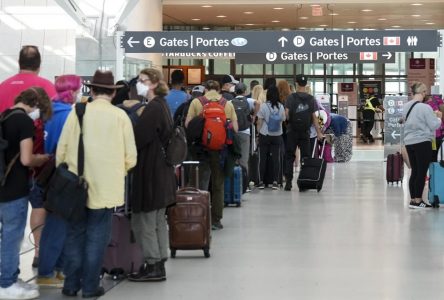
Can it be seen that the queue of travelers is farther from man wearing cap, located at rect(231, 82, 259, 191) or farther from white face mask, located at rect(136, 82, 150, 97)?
man wearing cap, located at rect(231, 82, 259, 191)

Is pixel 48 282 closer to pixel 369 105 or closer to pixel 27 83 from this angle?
Answer: pixel 27 83

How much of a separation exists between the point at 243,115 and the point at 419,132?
2273 mm

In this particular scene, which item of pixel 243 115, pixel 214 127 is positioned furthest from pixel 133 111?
pixel 243 115

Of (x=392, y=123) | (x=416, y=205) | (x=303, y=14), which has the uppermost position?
(x=303, y=14)

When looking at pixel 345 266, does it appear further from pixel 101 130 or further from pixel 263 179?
pixel 263 179

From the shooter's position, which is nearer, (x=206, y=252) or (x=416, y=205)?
(x=206, y=252)

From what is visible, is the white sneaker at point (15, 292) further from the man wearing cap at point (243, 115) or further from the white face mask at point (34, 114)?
the man wearing cap at point (243, 115)

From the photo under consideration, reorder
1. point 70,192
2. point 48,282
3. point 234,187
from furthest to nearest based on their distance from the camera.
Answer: point 234,187 → point 48,282 → point 70,192

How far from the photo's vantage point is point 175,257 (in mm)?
8625

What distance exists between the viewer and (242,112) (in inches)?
495

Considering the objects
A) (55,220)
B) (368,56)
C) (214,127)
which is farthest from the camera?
(368,56)

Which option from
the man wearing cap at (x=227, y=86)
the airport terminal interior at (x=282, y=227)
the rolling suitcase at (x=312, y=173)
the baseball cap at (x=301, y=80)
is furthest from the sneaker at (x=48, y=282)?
the baseball cap at (x=301, y=80)

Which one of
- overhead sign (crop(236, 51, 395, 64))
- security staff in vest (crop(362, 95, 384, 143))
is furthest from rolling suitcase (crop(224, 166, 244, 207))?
security staff in vest (crop(362, 95, 384, 143))

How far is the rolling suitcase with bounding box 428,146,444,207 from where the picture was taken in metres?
12.3
